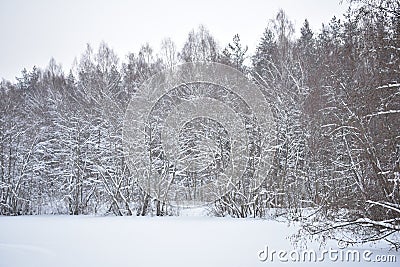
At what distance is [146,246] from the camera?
324 inches

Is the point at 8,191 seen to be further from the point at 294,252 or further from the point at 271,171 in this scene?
the point at 294,252

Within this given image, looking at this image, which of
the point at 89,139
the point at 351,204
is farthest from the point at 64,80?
the point at 351,204

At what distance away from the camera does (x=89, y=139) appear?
1828 centimetres

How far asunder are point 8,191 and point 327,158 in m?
15.6

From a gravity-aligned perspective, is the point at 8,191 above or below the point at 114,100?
below

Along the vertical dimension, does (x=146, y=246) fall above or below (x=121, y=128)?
below

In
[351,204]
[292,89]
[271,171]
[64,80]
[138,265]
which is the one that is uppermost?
[64,80]

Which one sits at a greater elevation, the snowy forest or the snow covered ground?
the snowy forest

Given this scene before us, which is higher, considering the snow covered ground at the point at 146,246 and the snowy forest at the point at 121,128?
the snowy forest at the point at 121,128

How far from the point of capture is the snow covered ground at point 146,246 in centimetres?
649

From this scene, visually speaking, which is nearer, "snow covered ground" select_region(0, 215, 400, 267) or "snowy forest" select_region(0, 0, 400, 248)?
"snow covered ground" select_region(0, 215, 400, 267)

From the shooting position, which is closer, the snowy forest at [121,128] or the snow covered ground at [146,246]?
the snow covered ground at [146,246]

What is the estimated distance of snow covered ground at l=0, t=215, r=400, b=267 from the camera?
6.49m

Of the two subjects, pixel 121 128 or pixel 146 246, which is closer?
→ pixel 146 246
